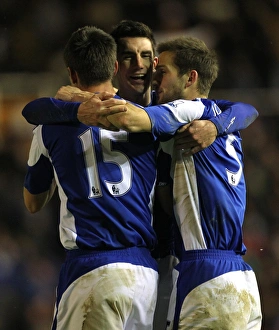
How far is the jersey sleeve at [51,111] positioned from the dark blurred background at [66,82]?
2.62 metres

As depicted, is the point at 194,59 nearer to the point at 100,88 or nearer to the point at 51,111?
the point at 100,88

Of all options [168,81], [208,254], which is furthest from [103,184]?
[168,81]

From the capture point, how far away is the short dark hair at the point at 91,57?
9.49ft

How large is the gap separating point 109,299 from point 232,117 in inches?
42.4

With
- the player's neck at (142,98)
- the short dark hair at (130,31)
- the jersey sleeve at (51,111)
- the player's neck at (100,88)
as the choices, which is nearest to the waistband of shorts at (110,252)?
the jersey sleeve at (51,111)

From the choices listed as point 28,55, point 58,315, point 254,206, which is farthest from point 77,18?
point 58,315

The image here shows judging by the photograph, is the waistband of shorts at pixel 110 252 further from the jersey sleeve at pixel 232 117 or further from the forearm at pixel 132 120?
the jersey sleeve at pixel 232 117

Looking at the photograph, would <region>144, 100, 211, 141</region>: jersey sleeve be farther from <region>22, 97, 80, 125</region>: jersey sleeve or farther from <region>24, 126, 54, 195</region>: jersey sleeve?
<region>24, 126, 54, 195</region>: jersey sleeve

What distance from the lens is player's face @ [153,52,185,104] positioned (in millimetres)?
3139

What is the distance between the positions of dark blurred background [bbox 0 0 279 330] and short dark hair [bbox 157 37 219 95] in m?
2.44

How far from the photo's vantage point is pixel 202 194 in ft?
9.52

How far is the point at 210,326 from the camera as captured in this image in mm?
2752

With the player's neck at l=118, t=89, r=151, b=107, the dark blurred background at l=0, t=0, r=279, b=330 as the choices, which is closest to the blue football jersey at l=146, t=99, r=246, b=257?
the player's neck at l=118, t=89, r=151, b=107

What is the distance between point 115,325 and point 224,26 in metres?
4.40
